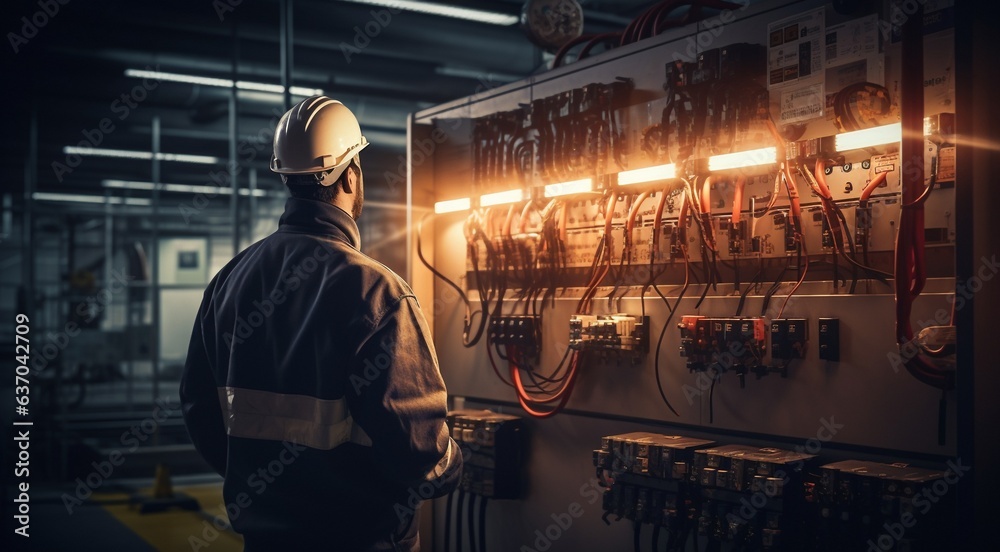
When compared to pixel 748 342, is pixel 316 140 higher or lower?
higher

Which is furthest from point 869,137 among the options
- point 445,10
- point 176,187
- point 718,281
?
point 176,187

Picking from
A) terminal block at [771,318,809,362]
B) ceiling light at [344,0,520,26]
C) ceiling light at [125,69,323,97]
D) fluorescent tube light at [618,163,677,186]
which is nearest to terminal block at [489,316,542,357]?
fluorescent tube light at [618,163,677,186]

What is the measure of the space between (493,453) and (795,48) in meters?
1.88

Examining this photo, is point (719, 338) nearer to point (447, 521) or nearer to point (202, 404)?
point (202, 404)

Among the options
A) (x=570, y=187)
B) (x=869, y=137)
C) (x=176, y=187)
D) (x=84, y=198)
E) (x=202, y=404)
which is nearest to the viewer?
(x=869, y=137)

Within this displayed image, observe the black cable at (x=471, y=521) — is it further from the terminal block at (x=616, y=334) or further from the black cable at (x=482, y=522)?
the terminal block at (x=616, y=334)

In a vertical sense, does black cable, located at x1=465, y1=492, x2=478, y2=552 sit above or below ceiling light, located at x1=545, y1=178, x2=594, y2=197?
below

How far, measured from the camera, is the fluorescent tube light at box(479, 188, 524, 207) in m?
3.38

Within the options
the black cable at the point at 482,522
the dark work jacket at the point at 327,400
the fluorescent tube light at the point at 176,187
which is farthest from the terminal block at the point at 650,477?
the fluorescent tube light at the point at 176,187

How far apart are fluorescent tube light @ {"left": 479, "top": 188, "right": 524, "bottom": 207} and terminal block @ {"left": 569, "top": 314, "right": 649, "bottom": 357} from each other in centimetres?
59

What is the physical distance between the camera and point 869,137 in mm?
2223

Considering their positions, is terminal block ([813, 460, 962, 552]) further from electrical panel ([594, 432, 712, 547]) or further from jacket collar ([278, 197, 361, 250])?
jacket collar ([278, 197, 361, 250])

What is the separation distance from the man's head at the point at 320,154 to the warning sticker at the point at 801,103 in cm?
126

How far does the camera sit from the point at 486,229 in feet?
11.9
